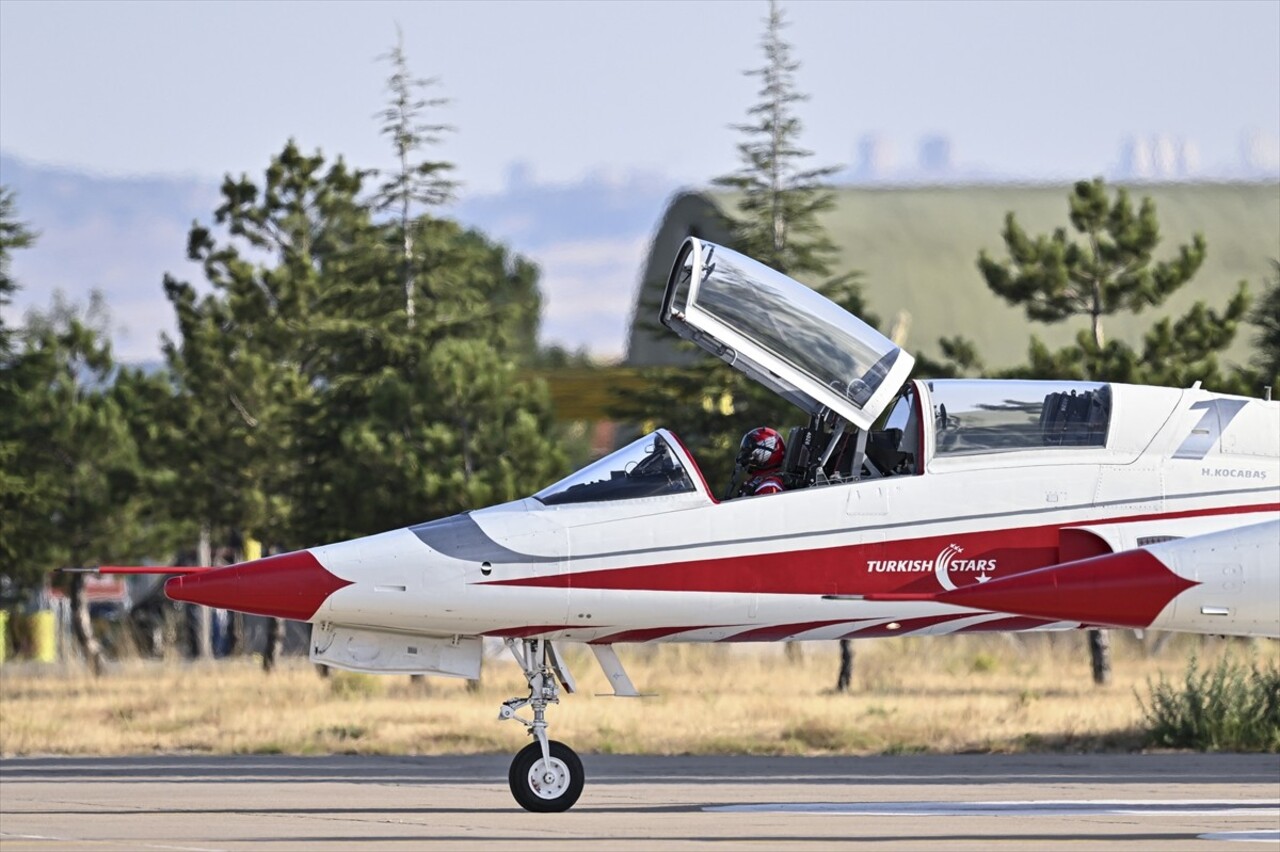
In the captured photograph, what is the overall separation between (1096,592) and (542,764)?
161 inches

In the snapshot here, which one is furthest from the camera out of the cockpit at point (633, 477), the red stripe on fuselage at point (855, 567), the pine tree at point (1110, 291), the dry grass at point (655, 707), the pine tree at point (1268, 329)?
the pine tree at point (1268, 329)

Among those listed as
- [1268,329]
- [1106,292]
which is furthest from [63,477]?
[1268,329]

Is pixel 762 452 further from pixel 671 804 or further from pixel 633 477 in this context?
pixel 671 804

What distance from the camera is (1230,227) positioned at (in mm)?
39562

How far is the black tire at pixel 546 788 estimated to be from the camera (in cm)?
1247

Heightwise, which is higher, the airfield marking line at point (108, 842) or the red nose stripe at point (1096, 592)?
the red nose stripe at point (1096, 592)

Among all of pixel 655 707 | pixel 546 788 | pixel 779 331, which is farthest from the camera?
pixel 655 707

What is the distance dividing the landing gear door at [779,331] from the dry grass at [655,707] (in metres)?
8.74

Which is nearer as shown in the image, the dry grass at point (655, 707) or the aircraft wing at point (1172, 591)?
the aircraft wing at point (1172, 591)

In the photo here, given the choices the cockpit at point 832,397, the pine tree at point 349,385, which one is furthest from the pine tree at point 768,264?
the cockpit at point 832,397

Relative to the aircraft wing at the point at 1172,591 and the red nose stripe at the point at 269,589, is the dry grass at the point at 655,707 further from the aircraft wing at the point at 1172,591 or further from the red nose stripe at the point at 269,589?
the aircraft wing at the point at 1172,591

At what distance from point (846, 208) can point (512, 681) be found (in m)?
16.8

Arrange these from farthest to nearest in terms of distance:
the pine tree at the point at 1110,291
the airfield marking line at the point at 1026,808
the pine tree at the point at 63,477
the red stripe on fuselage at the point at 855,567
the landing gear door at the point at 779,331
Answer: the pine tree at the point at 63,477
the pine tree at the point at 1110,291
the airfield marking line at the point at 1026,808
the landing gear door at the point at 779,331
the red stripe on fuselage at the point at 855,567

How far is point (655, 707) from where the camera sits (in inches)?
905
